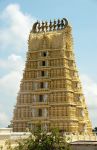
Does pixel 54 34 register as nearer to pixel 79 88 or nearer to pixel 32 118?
pixel 79 88

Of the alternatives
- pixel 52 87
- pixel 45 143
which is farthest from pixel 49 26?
pixel 45 143

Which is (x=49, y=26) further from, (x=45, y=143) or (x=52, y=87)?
(x=45, y=143)

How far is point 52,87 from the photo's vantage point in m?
72.2

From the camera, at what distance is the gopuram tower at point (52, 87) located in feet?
230

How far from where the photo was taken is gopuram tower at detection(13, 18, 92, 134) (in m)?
70.1

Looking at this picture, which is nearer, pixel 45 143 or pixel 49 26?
pixel 45 143

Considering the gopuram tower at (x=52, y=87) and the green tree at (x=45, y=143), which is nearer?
the green tree at (x=45, y=143)

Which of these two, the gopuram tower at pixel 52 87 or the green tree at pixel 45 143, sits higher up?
the gopuram tower at pixel 52 87

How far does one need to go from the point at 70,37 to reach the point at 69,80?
10.1 m

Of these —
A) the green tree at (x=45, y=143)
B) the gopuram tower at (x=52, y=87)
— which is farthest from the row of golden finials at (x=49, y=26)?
the green tree at (x=45, y=143)

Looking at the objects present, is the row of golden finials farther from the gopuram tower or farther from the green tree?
the green tree

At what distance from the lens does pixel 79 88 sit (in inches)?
2968

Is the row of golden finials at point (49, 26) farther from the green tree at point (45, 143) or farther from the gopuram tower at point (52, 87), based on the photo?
the green tree at point (45, 143)

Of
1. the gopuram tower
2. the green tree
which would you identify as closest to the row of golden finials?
the gopuram tower
